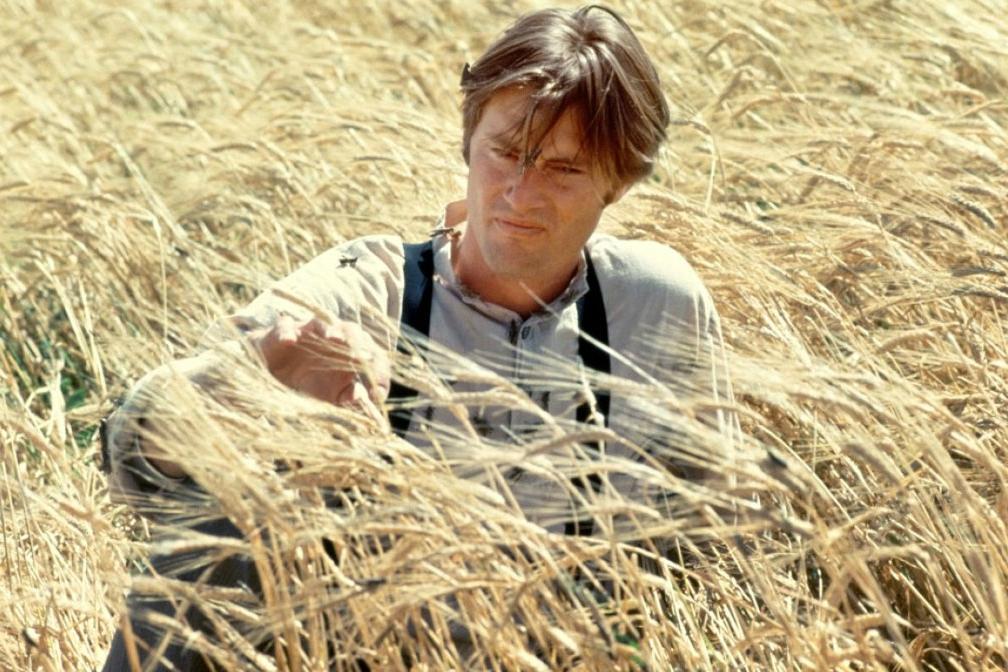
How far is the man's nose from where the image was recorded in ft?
7.54

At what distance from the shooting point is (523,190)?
2301 millimetres

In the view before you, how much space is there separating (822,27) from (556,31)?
7.30 ft

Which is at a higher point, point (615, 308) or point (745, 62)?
point (615, 308)

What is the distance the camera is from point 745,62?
439 centimetres

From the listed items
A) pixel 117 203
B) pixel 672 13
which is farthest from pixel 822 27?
pixel 117 203

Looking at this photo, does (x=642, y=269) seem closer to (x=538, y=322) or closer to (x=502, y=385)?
(x=538, y=322)

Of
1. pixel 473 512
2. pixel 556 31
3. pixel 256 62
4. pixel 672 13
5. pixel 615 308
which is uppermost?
pixel 556 31

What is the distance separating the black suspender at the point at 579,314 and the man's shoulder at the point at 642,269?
0.02 metres

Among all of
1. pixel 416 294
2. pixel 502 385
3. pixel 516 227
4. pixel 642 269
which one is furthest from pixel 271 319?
pixel 502 385

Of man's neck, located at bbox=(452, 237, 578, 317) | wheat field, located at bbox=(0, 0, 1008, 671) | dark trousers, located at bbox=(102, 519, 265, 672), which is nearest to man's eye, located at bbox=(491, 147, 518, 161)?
man's neck, located at bbox=(452, 237, 578, 317)

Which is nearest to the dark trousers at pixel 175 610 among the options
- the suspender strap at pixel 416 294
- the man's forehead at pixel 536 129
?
the suspender strap at pixel 416 294

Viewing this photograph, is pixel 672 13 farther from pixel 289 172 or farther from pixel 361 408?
pixel 361 408

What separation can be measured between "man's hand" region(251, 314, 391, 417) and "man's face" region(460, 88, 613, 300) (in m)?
0.38

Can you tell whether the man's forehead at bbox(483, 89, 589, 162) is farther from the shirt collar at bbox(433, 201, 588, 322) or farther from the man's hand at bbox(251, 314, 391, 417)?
the man's hand at bbox(251, 314, 391, 417)
